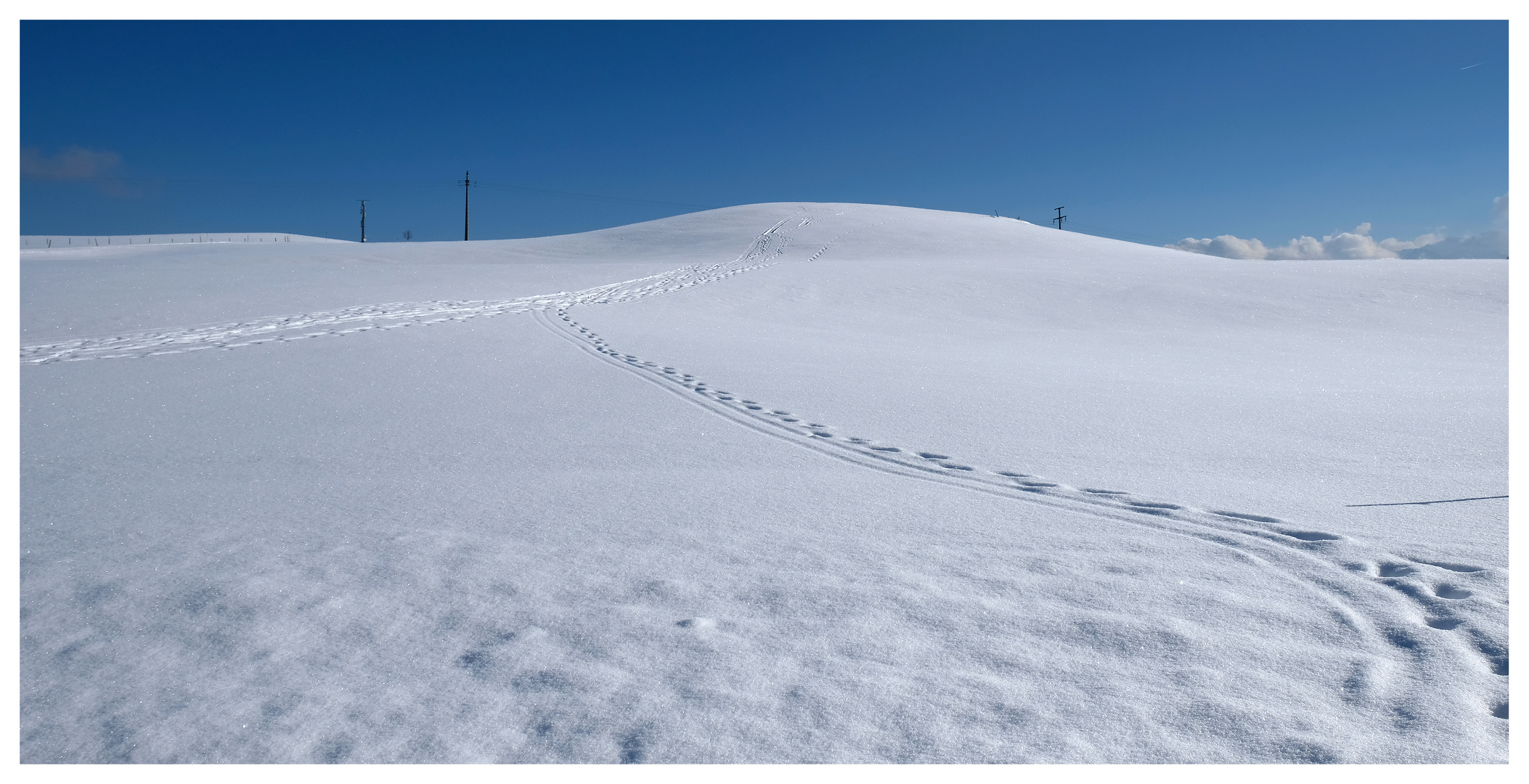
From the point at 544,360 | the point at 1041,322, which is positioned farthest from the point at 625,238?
the point at 544,360

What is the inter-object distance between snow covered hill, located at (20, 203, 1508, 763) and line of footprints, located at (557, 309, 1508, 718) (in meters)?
0.02

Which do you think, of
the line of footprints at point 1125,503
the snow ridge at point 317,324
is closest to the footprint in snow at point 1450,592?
the line of footprints at point 1125,503

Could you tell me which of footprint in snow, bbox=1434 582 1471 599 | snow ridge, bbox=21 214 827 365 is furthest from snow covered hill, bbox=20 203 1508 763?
snow ridge, bbox=21 214 827 365

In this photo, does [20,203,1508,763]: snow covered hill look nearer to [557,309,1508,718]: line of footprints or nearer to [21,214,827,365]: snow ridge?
[557,309,1508,718]: line of footprints

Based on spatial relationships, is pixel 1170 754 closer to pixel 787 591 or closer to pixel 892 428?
pixel 787 591

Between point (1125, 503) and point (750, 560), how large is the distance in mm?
1690

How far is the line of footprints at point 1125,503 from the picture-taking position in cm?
221

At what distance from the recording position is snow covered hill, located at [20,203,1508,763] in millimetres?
1855

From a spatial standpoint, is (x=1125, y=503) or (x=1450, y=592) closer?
(x=1450, y=592)

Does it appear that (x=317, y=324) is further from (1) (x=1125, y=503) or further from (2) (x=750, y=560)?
(1) (x=1125, y=503)

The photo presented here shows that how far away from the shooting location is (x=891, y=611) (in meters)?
2.34


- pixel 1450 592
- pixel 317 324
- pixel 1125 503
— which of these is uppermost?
pixel 317 324

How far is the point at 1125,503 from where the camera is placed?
3287 mm

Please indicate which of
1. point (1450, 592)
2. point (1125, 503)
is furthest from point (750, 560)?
point (1450, 592)
